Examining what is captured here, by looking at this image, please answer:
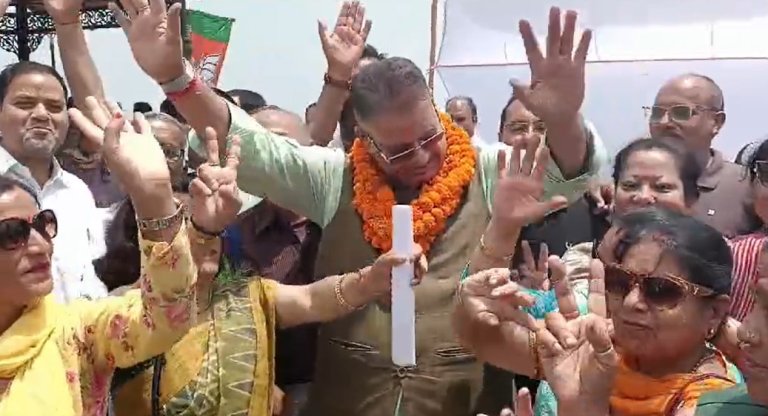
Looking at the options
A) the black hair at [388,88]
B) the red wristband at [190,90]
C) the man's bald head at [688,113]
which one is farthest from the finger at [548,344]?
the man's bald head at [688,113]

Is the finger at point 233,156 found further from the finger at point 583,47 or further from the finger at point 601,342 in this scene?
the finger at point 601,342

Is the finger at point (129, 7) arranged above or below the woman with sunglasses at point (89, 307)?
above

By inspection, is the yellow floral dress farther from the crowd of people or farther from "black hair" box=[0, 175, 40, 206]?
"black hair" box=[0, 175, 40, 206]

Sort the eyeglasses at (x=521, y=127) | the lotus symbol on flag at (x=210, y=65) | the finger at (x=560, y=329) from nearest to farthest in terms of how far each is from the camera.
Result: 1. the finger at (x=560, y=329)
2. the eyeglasses at (x=521, y=127)
3. the lotus symbol on flag at (x=210, y=65)

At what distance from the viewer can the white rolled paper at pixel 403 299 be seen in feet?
9.05

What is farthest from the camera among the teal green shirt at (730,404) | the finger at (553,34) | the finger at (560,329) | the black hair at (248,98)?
the black hair at (248,98)

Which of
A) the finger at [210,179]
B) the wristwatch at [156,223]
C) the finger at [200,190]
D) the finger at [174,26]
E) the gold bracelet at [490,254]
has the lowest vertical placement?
the gold bracelet at [490,254]

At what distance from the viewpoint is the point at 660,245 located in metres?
2.22

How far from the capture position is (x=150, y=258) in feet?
7.54

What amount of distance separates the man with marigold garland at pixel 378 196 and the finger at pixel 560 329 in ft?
2.93

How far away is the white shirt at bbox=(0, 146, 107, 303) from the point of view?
3492mm

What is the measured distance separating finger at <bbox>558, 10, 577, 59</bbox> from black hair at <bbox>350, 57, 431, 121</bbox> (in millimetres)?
520

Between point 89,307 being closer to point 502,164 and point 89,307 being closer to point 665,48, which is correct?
point 502,164

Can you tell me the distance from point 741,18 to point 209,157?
413cm
